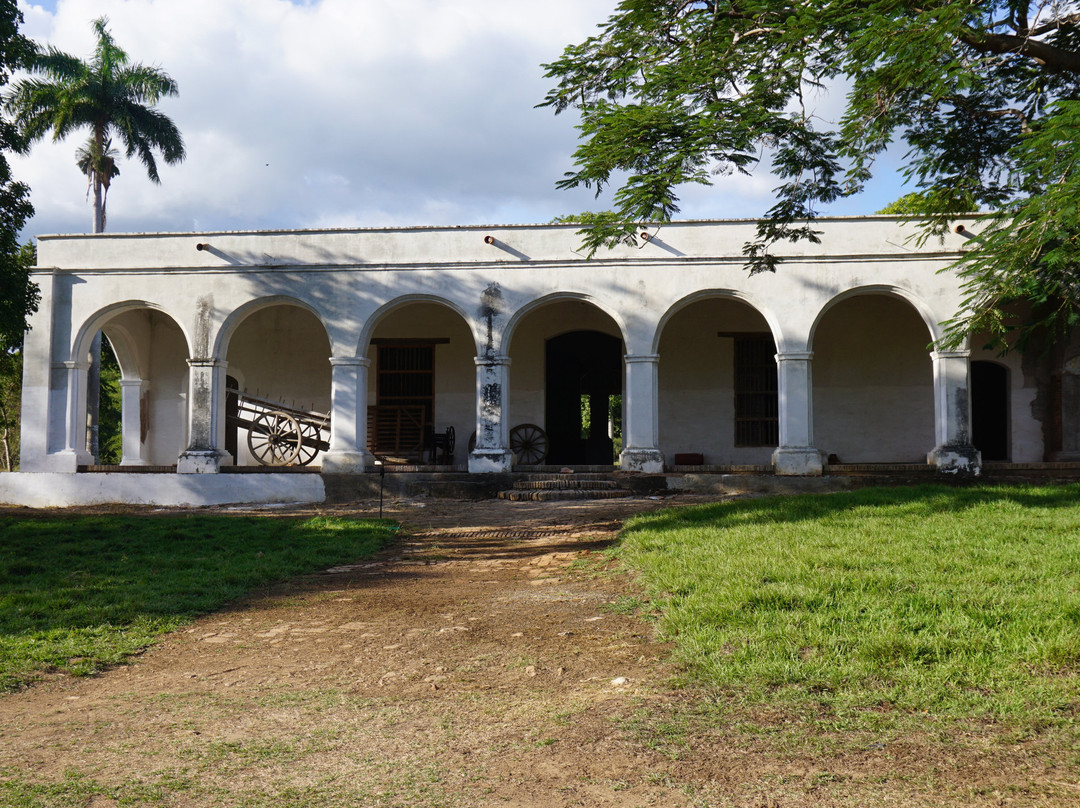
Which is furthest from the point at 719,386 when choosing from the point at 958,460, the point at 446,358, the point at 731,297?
the point at 446,358

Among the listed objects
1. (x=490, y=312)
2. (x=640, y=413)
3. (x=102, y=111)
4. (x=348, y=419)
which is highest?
(x=102, y=111)

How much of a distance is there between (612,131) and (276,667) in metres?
5.91

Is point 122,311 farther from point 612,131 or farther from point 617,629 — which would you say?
point 617,629

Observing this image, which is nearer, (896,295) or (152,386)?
(896,295)

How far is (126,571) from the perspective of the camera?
A: 719 centimetres

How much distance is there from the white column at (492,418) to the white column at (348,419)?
6.17ft

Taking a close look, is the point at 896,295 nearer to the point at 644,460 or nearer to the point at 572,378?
the point at 644,460

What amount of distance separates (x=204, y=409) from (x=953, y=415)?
1195 centimetres

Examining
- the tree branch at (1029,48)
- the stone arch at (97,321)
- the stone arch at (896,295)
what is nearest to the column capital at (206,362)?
the stone arch at (97,321)

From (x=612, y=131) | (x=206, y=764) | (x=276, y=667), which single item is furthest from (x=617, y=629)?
(x=612, y=131)

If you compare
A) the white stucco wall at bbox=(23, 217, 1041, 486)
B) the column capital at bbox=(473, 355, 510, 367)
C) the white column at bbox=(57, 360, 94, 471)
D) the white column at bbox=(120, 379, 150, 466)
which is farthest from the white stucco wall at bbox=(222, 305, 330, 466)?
the column capital at bbox=(473, 355, 510, 367)

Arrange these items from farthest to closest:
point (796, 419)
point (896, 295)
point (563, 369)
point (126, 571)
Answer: point (563, 369), point (896, 295), point (796, 419), point (126, 571)

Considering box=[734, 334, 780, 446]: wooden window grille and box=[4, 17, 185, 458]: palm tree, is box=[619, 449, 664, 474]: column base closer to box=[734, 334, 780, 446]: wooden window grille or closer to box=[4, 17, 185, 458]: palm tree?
box=[734, 334, 780, 446]: wooden window grille

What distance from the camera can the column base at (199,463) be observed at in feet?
46.4
